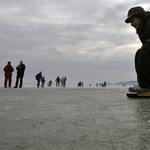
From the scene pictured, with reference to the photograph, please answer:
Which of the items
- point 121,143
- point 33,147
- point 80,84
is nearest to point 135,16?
point 121,143

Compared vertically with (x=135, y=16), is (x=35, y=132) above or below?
below

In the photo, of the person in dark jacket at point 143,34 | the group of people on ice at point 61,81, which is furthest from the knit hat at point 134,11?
the group of people on ice at point 61,81

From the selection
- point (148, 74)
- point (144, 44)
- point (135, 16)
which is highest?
point (135, 16)

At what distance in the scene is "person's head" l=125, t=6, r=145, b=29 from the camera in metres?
3.88

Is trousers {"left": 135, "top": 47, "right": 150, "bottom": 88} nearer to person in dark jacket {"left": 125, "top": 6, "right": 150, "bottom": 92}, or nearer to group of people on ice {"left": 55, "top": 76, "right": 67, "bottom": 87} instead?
person in dark jacket {"left": 125, "top": 6, "right": 150, "bottom": 92}

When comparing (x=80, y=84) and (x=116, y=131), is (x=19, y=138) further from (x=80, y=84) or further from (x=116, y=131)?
(x=80, y=84)

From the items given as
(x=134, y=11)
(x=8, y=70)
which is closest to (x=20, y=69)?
(x=8, y=70)

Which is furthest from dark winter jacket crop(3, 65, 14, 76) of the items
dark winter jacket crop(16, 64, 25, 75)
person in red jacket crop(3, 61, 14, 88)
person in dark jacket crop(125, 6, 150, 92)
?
person in dark jacket crop(125, 6, 150, 92)

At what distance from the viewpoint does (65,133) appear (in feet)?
4.72

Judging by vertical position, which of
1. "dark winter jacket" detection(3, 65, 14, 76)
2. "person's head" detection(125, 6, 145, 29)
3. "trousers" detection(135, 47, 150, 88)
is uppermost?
"person's head" detection(125, 6, 145, 29)

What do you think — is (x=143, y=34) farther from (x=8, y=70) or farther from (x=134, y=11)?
(x=8, y=70)

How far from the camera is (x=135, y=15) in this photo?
3.89 metres

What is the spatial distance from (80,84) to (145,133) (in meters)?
40.6

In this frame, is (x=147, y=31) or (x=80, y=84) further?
(x=80, y=84)
